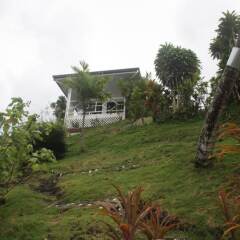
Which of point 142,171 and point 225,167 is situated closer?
point 225,167

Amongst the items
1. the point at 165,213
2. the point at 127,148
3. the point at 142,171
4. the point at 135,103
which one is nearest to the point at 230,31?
the point at 135,103

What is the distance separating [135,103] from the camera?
26875 mm

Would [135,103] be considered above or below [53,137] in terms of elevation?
above

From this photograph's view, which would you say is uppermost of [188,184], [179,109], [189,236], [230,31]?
[230,31]

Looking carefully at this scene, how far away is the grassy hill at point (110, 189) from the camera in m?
9.52

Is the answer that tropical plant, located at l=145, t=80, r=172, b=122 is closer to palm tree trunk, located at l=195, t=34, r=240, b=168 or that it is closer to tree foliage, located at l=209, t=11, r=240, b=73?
tree foliage, located at l=209, t=11, r=240, b=73

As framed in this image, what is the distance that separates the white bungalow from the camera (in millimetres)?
33125

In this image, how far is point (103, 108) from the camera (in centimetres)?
3600

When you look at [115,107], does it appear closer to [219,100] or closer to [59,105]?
[59,105]

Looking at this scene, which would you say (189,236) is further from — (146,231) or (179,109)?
(179,109)

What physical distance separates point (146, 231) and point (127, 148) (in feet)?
40.8

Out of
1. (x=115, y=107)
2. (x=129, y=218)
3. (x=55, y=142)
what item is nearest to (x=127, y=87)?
(x=115, y=107)

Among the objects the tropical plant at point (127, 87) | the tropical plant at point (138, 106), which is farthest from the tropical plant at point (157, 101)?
the tropical plant at point (127, 87)

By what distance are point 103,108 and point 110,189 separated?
78.0ft
